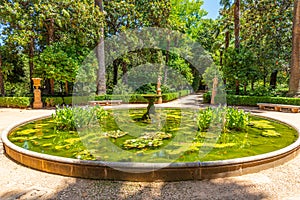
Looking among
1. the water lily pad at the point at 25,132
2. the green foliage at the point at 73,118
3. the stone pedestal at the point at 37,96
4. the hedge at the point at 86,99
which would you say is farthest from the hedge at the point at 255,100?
the water lily pad at the point at 25,132

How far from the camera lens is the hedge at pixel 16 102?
15445mm

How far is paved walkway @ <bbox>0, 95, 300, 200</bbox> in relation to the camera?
3486mm

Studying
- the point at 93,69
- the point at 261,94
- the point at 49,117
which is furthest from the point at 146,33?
the point at 49,117

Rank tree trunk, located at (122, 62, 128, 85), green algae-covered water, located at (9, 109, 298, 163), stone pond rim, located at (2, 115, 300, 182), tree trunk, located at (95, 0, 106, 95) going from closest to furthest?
stone pond rim, located at (2, 115, 300, 182) < green algae-covered water, located at (9, 109, 298, 163) < tree trunk, located at (95, 0, 106, 95) < tree trunk, located at (122, 62, 128, 85)

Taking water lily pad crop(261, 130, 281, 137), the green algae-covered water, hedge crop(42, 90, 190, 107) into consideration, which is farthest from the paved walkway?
hedge crop(42, 90, 190, 107)

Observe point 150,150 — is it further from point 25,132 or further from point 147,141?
point 25,132

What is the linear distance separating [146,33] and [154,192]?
21157mm

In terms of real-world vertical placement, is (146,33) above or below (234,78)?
above

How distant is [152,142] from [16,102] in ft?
44.7

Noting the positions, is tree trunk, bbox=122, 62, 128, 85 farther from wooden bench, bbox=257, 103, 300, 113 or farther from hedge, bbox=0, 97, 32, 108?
wooden bench, bbox=257, 103, 300, 113

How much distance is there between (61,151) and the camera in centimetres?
529

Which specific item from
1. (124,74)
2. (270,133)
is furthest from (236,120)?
(124,74)

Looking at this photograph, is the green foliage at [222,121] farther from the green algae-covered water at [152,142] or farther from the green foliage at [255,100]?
the green foliage at [255,100]

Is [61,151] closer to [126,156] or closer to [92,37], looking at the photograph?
[126,156]
